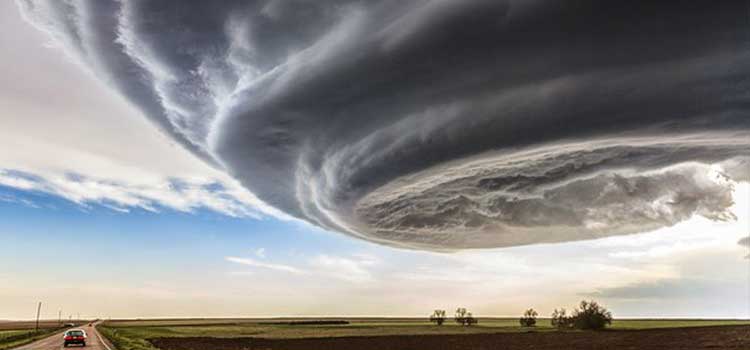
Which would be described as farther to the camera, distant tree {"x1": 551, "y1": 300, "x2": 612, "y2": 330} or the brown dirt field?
distant tree {"x1": 551, "y1": 300, "x2": 612, "y2": 330}

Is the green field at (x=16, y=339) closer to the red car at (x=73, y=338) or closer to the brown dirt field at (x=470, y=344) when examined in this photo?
the red car at (x=73, y=338)

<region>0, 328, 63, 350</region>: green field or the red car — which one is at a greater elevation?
the red car

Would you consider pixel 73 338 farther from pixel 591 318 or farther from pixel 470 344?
pixel 591 318

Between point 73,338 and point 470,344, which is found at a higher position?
point 73,338

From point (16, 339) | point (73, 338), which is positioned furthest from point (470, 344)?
point (16, 339)

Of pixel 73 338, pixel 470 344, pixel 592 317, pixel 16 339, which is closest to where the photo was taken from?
pixel 73 338

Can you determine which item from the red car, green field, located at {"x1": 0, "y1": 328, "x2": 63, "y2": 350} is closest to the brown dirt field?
the red car

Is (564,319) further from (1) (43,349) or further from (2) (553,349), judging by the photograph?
(1) (43,349)

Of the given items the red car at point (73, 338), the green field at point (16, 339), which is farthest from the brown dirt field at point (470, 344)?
the green field at point (16, 339)

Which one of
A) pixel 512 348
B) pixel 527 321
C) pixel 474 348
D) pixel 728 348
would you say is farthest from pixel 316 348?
pixel 527 321

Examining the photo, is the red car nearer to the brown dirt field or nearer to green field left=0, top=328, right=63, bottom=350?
green field left=0, top=328, right=63, bottom=350

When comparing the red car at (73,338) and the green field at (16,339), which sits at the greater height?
the red car at (73,338)

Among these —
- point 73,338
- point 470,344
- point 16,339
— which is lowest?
point 470,344

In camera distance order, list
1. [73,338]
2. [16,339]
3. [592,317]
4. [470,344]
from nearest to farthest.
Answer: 1. [73,338]
2. [470,344]
3. [16,339]
4. [592,317]
